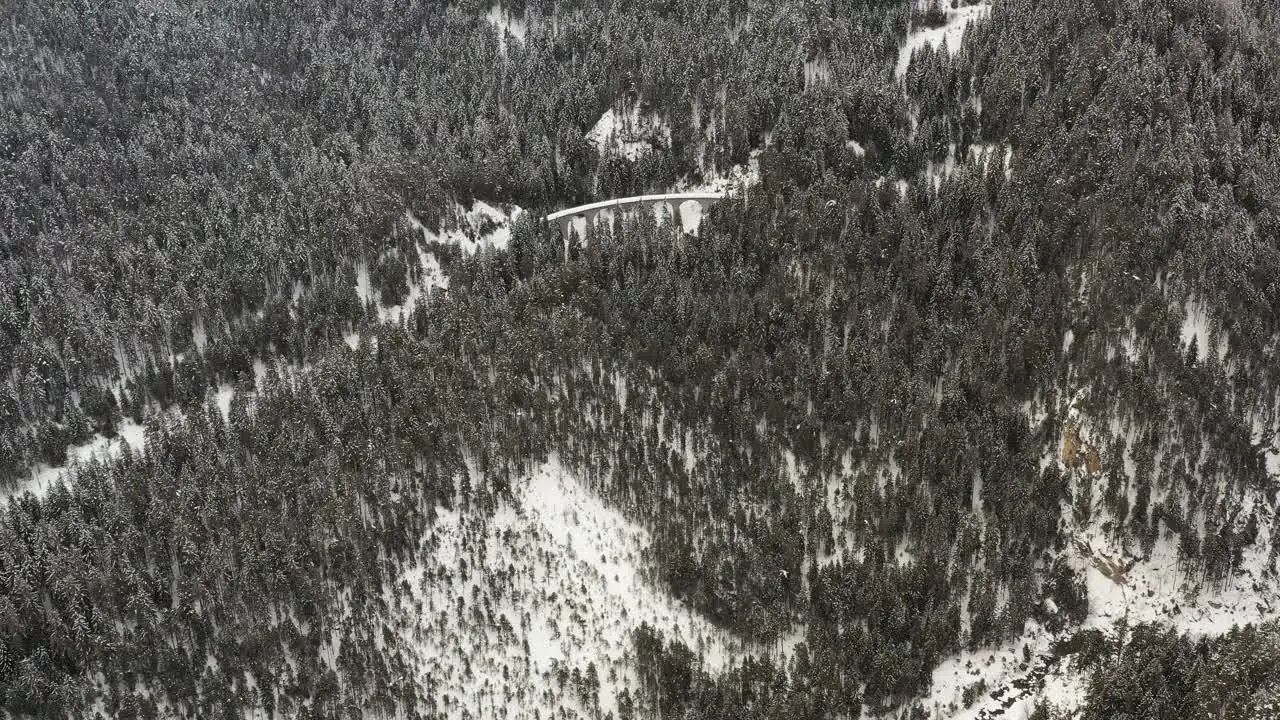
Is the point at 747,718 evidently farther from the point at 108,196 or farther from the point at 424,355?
the point at 108,196

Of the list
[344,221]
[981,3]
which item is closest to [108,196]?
[344,221]

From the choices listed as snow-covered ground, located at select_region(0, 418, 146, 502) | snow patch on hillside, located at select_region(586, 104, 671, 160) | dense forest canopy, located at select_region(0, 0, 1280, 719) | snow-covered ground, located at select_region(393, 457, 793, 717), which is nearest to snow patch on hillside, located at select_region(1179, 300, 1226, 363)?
dense forest canopy, located at select_region(0, 0, 1280, 719)

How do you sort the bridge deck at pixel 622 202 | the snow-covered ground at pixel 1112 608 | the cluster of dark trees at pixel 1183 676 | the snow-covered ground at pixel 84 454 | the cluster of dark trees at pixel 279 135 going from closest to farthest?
the cluster of dark trees at pixel 1183 676 → the snow-covered ground at pixel 1112 608 → the snow-covered ground at pixel 84 454 → the cluster of dark trees at pixel 279 135 → the bridge deck at pixel 622 202

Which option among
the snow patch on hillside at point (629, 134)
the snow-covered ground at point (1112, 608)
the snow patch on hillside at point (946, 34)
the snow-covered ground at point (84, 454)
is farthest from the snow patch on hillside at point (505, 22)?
the snow-covered ground at point (1112, 608)

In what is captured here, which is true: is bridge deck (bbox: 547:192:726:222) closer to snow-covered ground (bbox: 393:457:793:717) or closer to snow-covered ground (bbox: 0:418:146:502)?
snow-covered ground (bbox: 393:457:793:717)

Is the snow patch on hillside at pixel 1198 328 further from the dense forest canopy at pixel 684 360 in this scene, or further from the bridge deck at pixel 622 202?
the bridge deck at pixel 622 202

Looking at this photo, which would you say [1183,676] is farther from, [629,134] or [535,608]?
[629,134]
